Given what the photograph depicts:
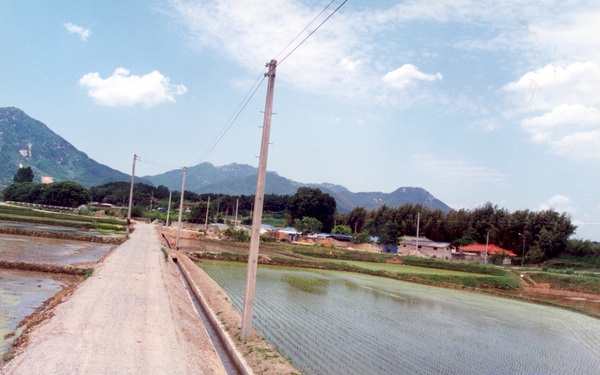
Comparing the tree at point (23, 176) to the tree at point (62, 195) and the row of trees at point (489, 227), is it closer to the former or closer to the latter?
the tree at point (62, 195)

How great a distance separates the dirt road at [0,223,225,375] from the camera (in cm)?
659

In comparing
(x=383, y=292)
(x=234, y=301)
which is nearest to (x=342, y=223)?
(x=383, y=292)

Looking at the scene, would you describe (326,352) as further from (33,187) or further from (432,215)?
(33,187)

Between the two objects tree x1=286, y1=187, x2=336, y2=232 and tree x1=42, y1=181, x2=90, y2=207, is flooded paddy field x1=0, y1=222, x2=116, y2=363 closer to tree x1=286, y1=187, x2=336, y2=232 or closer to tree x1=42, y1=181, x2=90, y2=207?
tree x1=286, y1=187, x2=336, y2=232

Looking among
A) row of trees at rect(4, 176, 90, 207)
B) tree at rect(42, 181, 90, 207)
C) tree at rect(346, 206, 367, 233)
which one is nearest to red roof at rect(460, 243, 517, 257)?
tree at rect(346, 206, 367, 233)

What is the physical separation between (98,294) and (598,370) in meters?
12.8

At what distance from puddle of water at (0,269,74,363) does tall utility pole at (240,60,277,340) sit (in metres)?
4.40

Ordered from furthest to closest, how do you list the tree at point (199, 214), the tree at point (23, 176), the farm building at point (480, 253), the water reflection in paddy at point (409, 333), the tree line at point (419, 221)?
the tree at point (23, 176) < the tree at point (199, 214) < the tree line at point (419, 221) < the farm building at point (480, 253) < the water reflection in paddy at point (409, 333)

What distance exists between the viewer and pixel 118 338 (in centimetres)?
805

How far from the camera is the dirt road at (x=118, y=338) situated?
6.59 m

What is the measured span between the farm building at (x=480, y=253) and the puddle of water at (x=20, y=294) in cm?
4961

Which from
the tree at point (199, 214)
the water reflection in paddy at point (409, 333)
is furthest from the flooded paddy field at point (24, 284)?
the tree at point (199, 214)

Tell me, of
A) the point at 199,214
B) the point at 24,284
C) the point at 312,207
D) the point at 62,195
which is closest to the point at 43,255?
the point at 24,284

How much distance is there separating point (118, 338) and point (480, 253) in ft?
194
